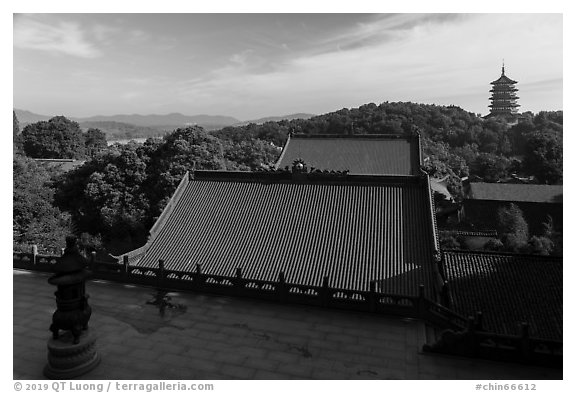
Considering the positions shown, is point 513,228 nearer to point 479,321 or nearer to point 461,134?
point 479,321

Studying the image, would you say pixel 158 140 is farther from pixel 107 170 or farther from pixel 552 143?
pixel 552 143

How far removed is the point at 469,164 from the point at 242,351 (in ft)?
194

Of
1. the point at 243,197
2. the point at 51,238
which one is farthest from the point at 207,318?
the point at 51,238

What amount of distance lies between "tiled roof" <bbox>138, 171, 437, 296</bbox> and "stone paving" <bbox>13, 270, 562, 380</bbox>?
6.64 feet

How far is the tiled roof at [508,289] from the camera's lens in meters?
13.9

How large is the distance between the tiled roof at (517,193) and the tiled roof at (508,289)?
82.8 ft

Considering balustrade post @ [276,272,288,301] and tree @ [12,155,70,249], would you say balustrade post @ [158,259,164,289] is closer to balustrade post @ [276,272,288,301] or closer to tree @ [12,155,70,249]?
balustrade post @ [276,272,288,301]

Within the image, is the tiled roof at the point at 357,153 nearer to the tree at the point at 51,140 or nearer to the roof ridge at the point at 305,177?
the roof ridge at the point at 305,177

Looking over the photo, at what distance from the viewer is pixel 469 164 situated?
61.8 metres

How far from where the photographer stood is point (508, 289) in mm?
15172

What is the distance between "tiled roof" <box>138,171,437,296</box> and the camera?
14258 millimetres

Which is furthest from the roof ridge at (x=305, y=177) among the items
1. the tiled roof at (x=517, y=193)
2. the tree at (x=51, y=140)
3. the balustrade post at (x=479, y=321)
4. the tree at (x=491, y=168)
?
the tree at (x=51, y=140)

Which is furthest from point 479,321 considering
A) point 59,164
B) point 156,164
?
point 59,164

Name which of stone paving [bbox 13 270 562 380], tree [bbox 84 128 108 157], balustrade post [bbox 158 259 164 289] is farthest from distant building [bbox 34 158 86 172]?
stone paving [bbox 13 270 562 380]
